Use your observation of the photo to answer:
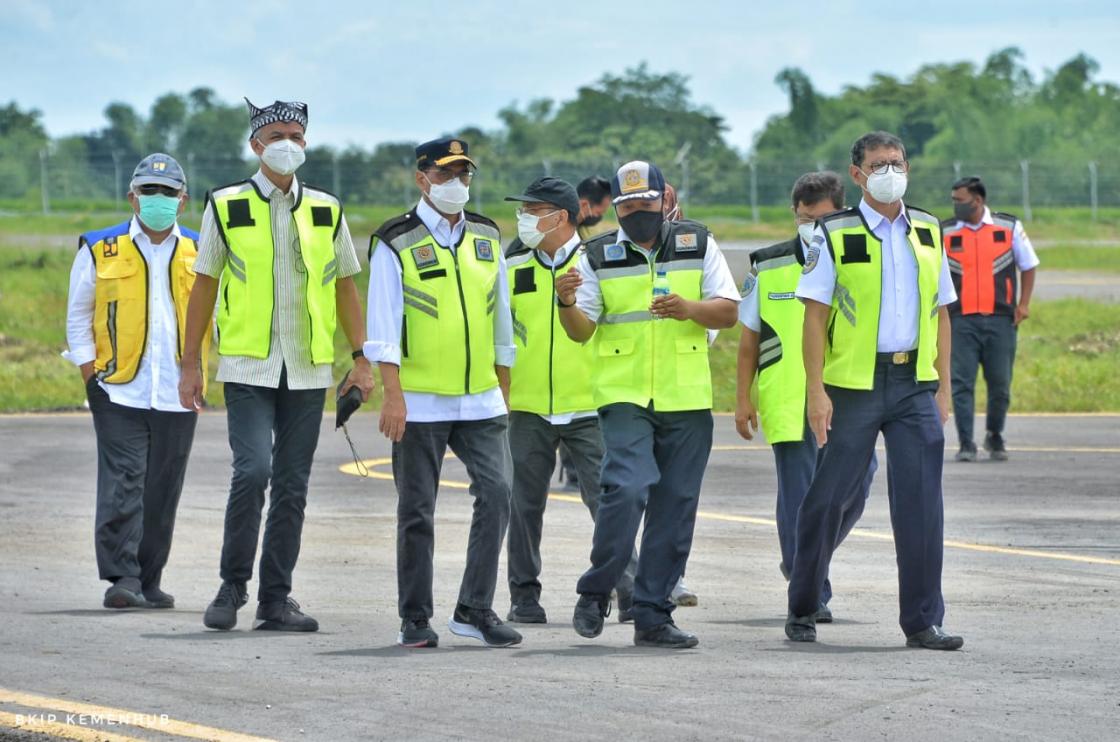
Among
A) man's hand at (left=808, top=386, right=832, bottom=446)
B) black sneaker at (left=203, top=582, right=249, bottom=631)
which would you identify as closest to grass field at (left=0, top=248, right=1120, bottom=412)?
black sneaker at (left=203, top=582, right=249, bottom=631)

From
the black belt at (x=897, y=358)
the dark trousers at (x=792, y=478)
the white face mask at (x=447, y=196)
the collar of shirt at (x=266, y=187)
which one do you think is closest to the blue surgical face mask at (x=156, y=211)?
the collar of shirt at (x=266, y=187)

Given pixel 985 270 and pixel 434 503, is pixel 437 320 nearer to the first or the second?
pixel 434 503

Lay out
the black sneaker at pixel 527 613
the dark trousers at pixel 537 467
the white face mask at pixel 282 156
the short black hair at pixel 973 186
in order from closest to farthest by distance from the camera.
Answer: the white face mask at pixel 282 156, the black sneaker at pixel 527 613, the dark trousers at pixel 537 467, the short black hair at pixel 973 186

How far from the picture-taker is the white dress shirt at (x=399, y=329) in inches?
363

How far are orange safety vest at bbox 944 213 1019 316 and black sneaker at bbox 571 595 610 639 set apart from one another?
933cm

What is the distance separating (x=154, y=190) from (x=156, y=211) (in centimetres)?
14

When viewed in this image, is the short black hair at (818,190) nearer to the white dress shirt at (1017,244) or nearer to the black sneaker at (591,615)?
the black sneaker at (591,615)

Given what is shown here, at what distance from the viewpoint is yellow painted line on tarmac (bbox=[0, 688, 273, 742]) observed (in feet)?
23.1

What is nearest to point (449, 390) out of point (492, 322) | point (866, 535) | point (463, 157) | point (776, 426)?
point (492, 322)

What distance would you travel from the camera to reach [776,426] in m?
10.6

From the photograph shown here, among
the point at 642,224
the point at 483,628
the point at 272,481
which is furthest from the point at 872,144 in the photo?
the point at 272,481

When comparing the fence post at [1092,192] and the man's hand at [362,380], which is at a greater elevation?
the fence post at [1092,192]

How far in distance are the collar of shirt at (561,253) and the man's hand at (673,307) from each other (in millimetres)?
1735

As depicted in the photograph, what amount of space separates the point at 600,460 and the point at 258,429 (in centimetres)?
192
